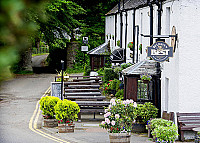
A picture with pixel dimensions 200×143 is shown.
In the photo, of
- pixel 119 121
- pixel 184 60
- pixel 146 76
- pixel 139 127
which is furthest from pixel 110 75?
pixel 119 121

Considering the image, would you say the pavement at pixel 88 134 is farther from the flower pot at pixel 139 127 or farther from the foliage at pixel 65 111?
the foliage at pixel 65 111

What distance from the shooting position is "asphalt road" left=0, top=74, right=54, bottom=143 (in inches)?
635

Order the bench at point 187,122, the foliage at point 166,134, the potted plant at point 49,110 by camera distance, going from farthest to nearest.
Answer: the potted plant at point 49,110, the bench at point 187,122, the foliage at point 166,134

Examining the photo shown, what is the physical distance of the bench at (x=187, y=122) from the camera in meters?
15.0

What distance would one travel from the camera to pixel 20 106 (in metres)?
25.3

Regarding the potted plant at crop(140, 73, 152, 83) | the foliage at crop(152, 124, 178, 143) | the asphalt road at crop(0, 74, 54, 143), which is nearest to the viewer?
the foliage at crop(152, 124, 178, 143)

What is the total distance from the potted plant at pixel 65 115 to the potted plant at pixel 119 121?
3404 millimetres

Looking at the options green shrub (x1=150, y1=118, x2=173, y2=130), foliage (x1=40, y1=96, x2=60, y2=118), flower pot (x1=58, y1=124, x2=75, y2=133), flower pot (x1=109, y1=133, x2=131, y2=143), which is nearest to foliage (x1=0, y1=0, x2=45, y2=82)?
flower pot (x1=109, y1=133, x2=131, y2=143)

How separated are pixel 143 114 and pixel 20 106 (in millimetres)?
10784

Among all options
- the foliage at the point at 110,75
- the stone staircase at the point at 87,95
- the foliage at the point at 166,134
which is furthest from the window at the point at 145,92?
the foliage at the point at 110,75

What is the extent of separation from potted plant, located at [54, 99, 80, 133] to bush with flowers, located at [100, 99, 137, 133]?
3.33 meters

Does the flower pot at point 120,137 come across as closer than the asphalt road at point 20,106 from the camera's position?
Yes

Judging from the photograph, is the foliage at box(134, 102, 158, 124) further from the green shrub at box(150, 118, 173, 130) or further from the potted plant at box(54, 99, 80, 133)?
the potted plant at box(54, 99, 80, 133)

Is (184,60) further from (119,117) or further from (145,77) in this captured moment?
(119,117)
